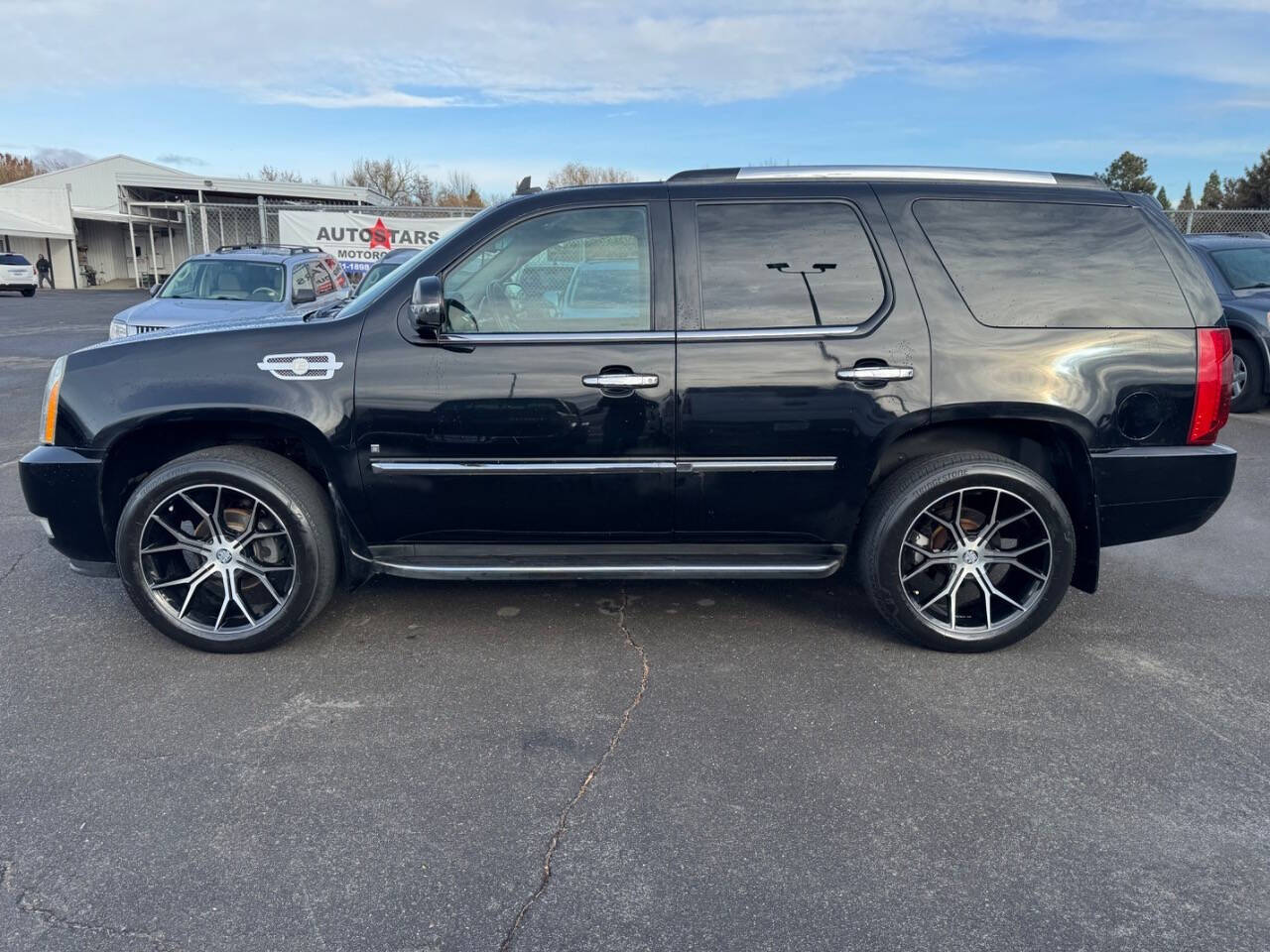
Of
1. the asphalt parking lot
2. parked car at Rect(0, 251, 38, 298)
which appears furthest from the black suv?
parked car at Rect(0, 251, 38, 298)

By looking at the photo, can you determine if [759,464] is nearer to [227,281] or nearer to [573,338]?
[573,338]

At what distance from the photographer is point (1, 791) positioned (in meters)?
2.92

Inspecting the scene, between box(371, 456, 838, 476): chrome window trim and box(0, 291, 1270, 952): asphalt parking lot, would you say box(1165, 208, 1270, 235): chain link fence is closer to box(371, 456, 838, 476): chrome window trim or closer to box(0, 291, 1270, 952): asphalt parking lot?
box(0, 291, 1270, 952): asphalt parking lot

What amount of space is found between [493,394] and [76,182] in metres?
53.2

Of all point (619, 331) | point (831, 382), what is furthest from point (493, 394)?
point (831, 382)

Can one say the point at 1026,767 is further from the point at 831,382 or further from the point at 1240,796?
the point at 831,382

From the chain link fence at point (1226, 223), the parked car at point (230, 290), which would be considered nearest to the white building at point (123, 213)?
the parked car at point (230, 290)

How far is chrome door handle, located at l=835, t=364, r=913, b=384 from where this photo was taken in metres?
3.72

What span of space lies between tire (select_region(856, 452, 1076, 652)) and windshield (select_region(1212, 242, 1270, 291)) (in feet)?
25.4

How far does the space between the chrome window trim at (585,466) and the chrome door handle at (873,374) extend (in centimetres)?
33

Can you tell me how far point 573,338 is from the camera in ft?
12.2

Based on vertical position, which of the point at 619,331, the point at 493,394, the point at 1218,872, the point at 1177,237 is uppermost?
the point at 1177,237

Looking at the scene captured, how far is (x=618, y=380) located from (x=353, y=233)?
17.1 meters

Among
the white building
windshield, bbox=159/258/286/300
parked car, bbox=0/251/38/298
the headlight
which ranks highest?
the white building
